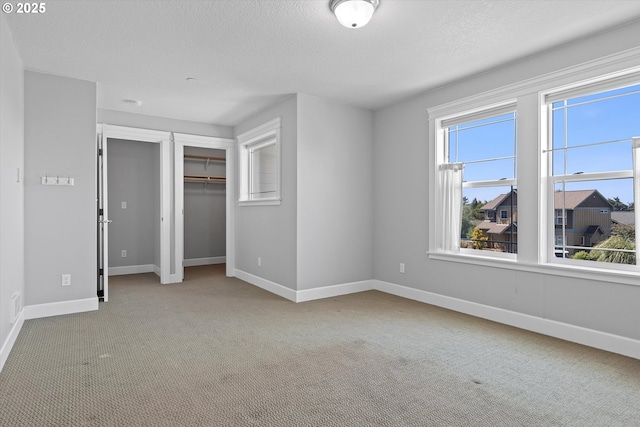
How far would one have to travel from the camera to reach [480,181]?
395 cm

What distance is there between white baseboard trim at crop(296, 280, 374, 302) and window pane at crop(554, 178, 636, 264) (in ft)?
7.76

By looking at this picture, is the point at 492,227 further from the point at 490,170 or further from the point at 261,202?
the point at 261,202

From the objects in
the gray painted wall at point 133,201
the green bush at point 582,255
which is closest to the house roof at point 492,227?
the green bush at point 582,255

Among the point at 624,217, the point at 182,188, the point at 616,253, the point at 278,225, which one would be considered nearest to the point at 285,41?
the point at 278,225

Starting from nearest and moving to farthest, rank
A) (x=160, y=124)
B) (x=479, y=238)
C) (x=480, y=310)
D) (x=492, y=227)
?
(x=480, y=310) < (x=492, y=227) < (x=479, y=238) < (x=160, y=124)

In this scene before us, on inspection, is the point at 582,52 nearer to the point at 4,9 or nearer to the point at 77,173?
the point at 4,9

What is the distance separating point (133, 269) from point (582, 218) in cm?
648

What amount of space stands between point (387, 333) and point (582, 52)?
284 centimetres

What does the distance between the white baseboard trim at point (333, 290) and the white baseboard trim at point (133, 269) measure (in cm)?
306

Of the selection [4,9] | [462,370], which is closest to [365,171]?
[462,370]

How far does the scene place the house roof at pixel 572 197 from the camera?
3.15 m

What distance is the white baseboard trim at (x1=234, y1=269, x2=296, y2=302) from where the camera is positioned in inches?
179

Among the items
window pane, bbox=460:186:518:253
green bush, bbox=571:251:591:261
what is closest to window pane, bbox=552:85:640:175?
window pane, bbox=460:186:518:253

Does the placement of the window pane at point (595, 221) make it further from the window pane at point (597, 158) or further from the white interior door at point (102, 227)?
the white interior door at point (102, 227)
